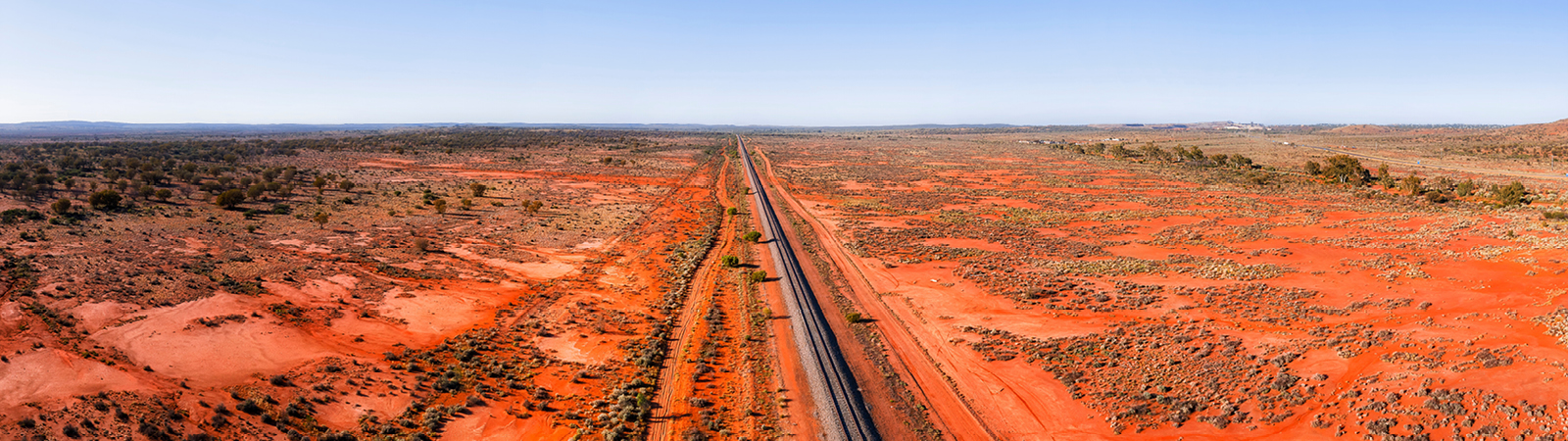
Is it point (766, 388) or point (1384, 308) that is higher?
point (1384, 308)

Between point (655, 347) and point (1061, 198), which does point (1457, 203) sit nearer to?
point (1061, 198)

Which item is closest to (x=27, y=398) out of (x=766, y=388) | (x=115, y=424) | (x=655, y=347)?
(x=115, y=424)

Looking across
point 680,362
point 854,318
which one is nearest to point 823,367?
point 854,318

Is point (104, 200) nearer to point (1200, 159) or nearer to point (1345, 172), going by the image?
point (1345, 172)

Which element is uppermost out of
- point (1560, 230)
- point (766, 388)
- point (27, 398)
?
point (1560, 230)

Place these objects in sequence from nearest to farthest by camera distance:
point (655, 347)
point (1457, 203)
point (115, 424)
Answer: point (115, 424)
point (655, 347)
point (1457, 203)

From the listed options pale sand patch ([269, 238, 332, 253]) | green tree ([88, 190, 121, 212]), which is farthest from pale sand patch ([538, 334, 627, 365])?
green tree ([88, 190, 121, 212])
